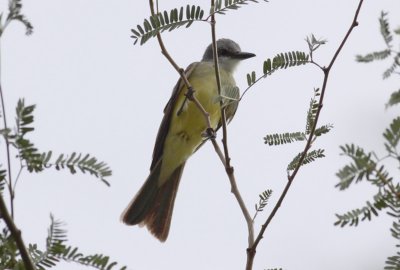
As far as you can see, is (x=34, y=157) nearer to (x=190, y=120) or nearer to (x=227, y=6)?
(x=227, y=6)

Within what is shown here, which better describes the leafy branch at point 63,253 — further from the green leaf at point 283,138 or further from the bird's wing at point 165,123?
the bird's wing at point 165,123

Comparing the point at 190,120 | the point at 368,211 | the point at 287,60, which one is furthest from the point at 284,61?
the point at 190,120

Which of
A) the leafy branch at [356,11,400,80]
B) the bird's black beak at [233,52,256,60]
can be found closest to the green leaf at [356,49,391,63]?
the leafy branch at [356,11,400,80]

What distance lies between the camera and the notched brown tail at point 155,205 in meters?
5.68

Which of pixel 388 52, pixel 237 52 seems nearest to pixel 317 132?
pixel 388 52

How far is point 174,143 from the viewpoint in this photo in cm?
619

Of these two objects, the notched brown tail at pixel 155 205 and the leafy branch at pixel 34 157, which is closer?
the leafy branch at pixel 34 157

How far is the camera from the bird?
5.80 m

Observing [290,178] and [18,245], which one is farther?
[290,178]

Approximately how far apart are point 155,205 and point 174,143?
1.99ft

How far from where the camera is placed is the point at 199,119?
6.05 m

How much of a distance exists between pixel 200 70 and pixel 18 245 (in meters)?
4.64

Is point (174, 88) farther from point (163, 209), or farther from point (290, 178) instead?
point (290, 178)

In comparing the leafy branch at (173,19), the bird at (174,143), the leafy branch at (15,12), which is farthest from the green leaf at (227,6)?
the bird at (174,143)
